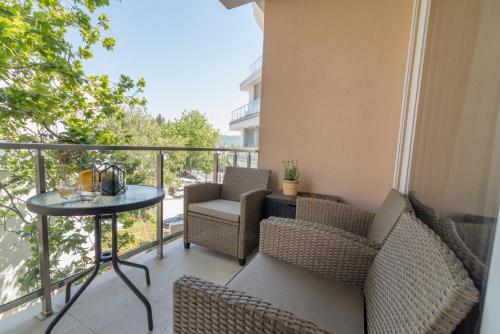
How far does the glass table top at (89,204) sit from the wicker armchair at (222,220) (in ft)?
2.75

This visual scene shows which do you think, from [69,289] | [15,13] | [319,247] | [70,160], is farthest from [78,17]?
[319,247]

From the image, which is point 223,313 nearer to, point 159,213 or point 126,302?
point 126,302

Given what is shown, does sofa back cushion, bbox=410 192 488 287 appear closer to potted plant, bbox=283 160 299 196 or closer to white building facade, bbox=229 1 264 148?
potted plant, bbox=283 160 299 196

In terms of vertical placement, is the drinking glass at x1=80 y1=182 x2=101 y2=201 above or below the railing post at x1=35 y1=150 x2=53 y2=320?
above

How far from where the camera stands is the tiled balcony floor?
1.38 m

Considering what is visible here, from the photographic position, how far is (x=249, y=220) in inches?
87.3

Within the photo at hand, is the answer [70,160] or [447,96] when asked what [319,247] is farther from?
[70,160]

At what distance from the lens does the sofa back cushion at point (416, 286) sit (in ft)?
1.56

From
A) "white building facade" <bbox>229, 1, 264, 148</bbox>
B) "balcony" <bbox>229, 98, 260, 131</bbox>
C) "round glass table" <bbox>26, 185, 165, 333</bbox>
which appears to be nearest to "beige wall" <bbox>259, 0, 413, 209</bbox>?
"round glass table" <bbox>26, 185, 165, 333</bbox>

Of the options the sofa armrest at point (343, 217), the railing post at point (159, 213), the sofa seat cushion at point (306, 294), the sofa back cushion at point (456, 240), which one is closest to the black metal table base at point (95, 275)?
the railing post at point (159, 213)

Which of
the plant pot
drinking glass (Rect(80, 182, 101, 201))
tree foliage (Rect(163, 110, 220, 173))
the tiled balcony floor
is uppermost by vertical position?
tree foliage (Rect(163, 110, 220, 173))

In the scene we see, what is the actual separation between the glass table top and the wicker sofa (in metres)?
0.65

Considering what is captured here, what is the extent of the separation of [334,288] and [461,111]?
1.01m

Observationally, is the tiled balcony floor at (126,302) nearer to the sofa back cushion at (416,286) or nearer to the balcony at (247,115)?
the sofa back cushion at (416,286)
